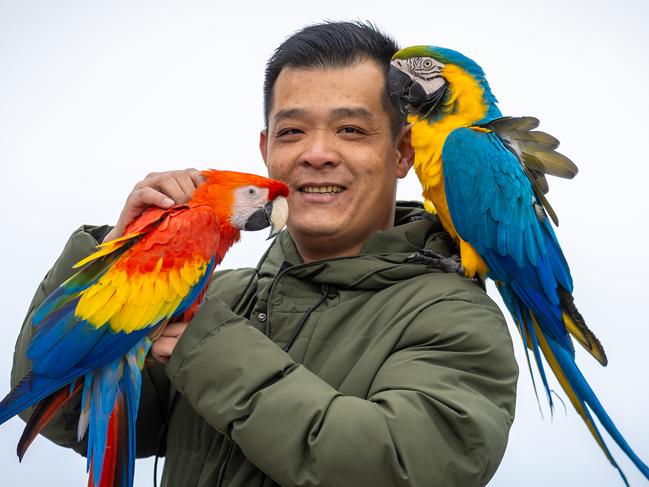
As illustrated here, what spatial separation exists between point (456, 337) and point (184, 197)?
883mm

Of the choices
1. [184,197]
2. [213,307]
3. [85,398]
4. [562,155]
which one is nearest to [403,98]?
[562,155]

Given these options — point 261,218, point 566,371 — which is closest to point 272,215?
point 261,218

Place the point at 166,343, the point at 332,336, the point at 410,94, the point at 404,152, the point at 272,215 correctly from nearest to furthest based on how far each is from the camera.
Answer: the point at 166,343, the point at 332,336, the point at 272,215, the point at 410,94, the point at 404,152

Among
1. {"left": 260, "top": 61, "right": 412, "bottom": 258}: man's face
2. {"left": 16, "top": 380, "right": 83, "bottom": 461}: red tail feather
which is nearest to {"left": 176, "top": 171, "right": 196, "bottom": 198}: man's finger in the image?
{"left": 260, "top": 61, "right": 412, "bottom": 258}: man's face

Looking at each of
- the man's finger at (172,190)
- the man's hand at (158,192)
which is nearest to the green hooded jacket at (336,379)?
the man's hand at (158,192)

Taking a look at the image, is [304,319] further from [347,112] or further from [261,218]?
[347,112]

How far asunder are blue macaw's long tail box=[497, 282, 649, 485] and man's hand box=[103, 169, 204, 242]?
108cm

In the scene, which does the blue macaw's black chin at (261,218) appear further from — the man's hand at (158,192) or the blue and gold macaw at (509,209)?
the blue and gold macaw at (509,209)

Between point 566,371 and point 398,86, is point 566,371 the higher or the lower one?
the lower one

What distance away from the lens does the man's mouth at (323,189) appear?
1.96 metres

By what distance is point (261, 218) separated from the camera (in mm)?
1885

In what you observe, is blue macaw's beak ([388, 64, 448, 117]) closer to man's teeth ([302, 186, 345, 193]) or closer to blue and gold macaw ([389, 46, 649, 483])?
blue and gold macaw ([389, 46, 649, 483])

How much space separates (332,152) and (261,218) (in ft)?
0.95

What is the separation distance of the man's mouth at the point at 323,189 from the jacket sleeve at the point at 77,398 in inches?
24.9
